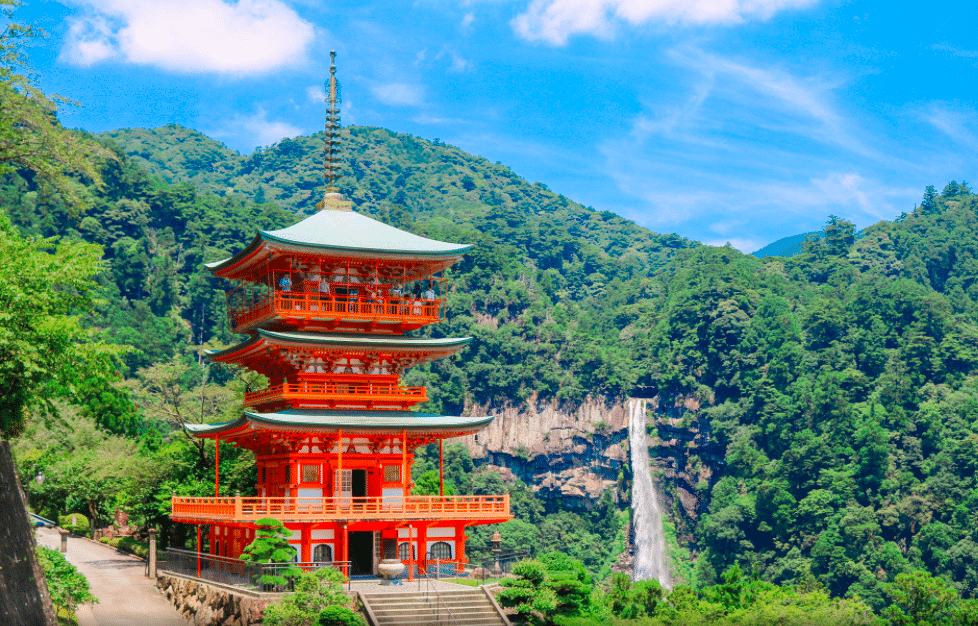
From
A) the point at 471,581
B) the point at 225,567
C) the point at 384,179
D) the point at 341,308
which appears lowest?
the point at 471,581

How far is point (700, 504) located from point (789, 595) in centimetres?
6300

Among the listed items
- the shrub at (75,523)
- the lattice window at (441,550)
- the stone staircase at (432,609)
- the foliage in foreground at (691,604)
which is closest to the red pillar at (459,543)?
the lattice window at (441,550)

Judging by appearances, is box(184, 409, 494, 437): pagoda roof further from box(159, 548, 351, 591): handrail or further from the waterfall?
the waterfall

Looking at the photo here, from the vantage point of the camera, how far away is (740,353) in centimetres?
9725

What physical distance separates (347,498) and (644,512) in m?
68.1

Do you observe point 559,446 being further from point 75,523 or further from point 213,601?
point 213,601

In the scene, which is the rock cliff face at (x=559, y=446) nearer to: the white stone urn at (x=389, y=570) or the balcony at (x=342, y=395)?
the balcony at (x=342, y=395)

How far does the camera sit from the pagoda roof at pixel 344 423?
29.4m

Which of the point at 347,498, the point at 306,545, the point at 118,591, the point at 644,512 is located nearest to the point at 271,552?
the point at 306,545

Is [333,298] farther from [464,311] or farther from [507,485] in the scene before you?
[464,311]

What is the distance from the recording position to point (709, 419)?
96625 mm

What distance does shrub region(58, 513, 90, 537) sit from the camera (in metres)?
45.5

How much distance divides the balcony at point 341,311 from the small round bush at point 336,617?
10.5 metres

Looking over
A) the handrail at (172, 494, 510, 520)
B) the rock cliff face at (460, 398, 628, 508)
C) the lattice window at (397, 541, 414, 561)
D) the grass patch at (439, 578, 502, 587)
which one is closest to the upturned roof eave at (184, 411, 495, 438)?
the handrail at (172, 494, 510, 520)
